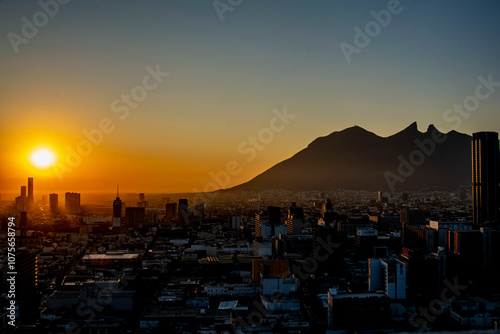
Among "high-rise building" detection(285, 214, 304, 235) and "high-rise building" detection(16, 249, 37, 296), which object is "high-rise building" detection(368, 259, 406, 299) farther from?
"high-rise building" detection(285, 214, 304, 235)

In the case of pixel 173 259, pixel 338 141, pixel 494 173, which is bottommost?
pixel 173 259

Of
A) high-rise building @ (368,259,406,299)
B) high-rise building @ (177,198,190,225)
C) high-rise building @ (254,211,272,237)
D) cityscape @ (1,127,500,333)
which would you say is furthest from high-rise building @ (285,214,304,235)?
high-rise building @ (368,259,406,299)

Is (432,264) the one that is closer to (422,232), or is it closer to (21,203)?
(422,232)

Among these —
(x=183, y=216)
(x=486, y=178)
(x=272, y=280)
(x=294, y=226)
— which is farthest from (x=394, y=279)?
(x=183, y=216)

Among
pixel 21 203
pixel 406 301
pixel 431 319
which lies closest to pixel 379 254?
pixel 406 301

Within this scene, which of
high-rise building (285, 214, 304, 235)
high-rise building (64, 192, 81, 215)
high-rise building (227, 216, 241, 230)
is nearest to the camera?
high-rise building (285, 214, 304, 235)

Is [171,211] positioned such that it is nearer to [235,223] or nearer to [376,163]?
[235,223]

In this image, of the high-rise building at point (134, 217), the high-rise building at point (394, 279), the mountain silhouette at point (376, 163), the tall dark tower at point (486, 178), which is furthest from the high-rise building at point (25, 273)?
the mountain silhouette at point (376, 163)
